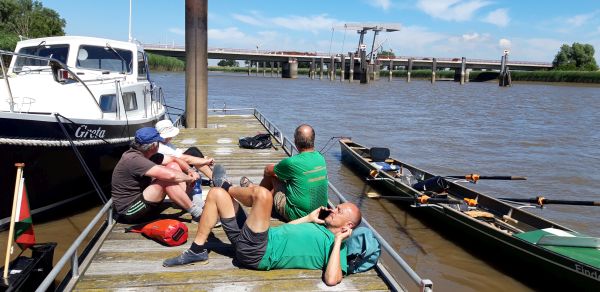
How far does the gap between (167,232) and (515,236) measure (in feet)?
18.3

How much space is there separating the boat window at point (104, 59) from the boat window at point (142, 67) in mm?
433

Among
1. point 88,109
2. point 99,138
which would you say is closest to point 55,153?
point 99,138

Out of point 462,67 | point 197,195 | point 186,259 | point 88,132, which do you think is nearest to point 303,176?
point 186,259

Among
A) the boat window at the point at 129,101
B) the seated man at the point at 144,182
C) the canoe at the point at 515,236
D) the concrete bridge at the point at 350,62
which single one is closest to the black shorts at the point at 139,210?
the seated man at the point at 144,182

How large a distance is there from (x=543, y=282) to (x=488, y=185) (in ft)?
23.4

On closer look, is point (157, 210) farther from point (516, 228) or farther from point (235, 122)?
point (235, 122)

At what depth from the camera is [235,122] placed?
60.3 ft

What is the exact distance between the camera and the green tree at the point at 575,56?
320 ft

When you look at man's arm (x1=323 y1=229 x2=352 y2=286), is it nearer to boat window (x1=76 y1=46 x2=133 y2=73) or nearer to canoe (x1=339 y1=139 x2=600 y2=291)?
canoe (x1=339 y1=139 x2=600 y2=291)

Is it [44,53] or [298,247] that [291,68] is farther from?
[298,247]

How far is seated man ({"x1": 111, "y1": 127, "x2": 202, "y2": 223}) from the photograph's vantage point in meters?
5.43

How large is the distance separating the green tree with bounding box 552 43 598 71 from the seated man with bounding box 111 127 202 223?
10778cm

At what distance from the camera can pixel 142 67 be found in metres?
12.9

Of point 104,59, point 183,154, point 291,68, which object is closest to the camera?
point 183,154
